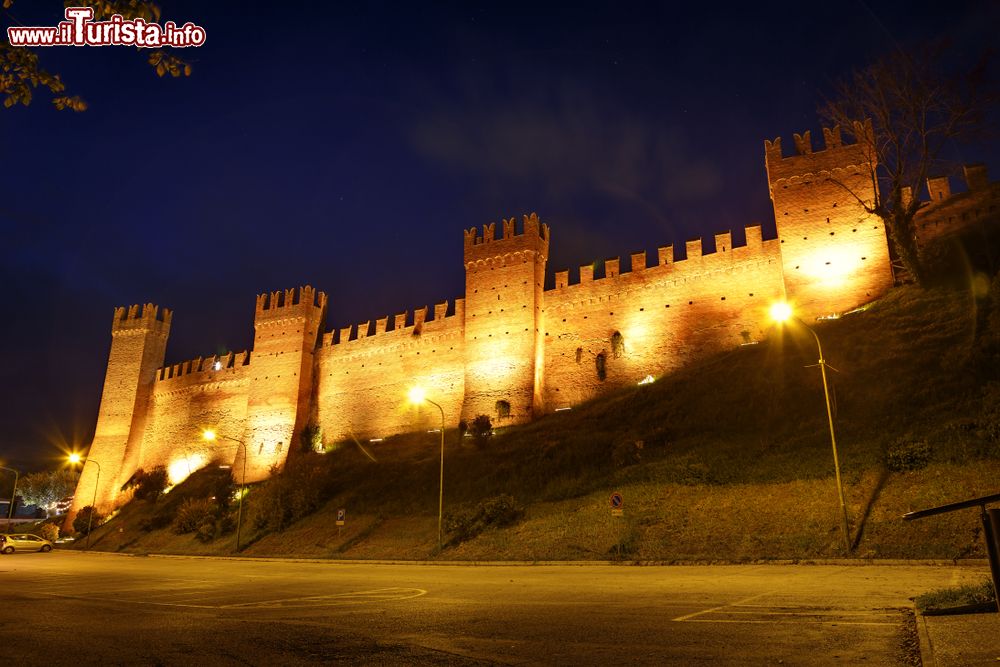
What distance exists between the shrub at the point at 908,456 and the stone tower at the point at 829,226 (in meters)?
12.6

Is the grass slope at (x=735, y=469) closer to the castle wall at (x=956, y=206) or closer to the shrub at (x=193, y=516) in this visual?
the shrub at (x=193, y=516)

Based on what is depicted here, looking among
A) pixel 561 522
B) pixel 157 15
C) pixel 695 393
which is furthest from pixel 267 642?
pixel 695 393

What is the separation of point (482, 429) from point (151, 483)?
2987 cm

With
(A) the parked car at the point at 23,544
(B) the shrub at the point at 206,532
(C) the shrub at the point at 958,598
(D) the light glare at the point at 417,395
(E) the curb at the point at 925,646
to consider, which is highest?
(D) the light glare at the point at 417,395

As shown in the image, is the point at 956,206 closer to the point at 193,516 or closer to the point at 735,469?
the point at 735,469

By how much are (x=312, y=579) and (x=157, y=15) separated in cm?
1356

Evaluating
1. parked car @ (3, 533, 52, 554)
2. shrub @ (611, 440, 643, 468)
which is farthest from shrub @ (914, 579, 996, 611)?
parked car @ (3, 533, 52, 554)

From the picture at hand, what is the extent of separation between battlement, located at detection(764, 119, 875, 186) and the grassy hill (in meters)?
7.70

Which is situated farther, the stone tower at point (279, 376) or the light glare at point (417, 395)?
the stone tower at point (279, 376)

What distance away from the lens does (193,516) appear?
3716cm

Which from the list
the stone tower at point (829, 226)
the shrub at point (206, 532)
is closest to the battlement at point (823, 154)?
the stone tower at point (829, 226)

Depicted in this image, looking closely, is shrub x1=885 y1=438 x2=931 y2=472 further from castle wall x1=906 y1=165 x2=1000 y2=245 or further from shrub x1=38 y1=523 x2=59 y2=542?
shrub x1=38 y1=523 x2=59 y2=542

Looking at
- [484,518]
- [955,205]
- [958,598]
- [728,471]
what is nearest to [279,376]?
[484,518]

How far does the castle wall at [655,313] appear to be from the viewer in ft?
109
